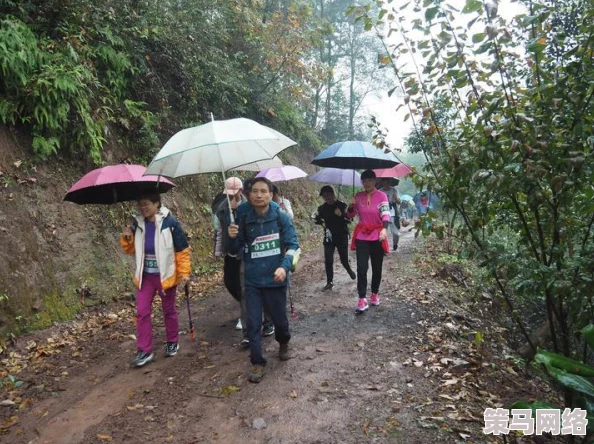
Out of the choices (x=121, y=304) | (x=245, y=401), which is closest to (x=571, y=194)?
(x=245, y=401)

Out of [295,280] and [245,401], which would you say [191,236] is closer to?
[295,280]

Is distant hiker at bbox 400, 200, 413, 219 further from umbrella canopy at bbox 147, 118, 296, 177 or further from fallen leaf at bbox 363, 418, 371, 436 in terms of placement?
fallen leaf at bbox 363, 418, 371, 436

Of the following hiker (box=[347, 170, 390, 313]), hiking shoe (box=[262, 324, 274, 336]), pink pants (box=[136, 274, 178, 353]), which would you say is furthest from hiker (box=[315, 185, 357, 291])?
pink pants (box=[136, 274, 178, 353])

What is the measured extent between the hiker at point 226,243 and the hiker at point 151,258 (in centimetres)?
60

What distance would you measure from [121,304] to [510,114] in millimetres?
6505

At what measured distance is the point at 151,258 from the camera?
4.99 meters

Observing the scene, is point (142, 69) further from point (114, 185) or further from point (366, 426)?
point (366, 426)

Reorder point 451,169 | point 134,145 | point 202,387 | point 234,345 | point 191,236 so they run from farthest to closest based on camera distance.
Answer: point 191,236
point 134,145
point 234,345
point 202,387
point 451,169

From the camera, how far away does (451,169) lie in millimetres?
3418

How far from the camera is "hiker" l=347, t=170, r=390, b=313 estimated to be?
6.20m

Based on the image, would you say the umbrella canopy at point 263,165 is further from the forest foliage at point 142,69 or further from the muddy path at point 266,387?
the forest foliage at point 142,69

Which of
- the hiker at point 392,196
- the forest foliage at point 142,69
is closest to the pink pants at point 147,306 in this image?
the forest foliage at point 142,69

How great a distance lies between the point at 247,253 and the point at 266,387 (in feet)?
4.63

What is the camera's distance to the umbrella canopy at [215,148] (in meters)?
4.19
